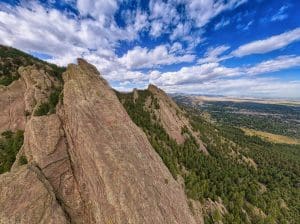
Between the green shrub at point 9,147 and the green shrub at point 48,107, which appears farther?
the green shrub at point 48,107

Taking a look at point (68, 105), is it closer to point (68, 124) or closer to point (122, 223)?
point (68, 124)

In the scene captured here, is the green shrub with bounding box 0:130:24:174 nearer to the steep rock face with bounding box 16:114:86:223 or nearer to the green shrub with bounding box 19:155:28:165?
the green shrub with bounding box 19:155:28:165

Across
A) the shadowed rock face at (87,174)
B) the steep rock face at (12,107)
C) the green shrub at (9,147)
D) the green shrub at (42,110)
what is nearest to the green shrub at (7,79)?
the steep rock face at (12,107)

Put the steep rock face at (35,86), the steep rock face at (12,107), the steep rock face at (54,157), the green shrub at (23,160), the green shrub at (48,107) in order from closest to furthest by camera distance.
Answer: the steep rock face at (54,157)
the green shrub at (23,160)
the green shrub at (48,107)
the steep rock face at (12,107)
the steep rock face at (35,86)

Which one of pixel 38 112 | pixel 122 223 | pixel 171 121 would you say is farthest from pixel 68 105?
pixel 171 121

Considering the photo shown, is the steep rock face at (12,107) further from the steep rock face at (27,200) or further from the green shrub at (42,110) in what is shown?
the steep rock face at (27,200)

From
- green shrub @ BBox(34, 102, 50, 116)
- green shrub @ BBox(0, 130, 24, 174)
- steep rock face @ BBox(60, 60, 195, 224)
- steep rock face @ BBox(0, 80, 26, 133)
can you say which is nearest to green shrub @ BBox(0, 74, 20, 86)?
steep rock face @ BBox(0, 80, 26, 133)
